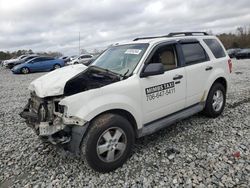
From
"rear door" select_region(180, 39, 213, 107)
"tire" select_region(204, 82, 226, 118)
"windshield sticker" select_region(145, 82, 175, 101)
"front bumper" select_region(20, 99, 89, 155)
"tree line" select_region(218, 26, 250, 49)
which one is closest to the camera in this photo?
"front bumper" select_region(20, 99, 89, 155)

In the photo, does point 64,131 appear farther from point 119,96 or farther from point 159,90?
point 159,90

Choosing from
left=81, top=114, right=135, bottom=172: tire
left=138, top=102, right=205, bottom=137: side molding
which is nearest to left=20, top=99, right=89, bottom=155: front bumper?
left=81, top=114, right=135, bottom=172: tire

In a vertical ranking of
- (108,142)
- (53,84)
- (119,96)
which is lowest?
(108,142)

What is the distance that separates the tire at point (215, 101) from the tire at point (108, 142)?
2.35m

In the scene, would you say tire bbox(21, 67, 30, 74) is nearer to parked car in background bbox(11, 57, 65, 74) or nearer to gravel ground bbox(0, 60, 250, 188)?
parked car in background bbox(11, 57, 65, 74)

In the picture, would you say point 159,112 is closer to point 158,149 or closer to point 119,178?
point 158,149

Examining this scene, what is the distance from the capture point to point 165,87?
13.1ft

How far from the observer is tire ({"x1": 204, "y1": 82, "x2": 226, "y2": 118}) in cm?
512

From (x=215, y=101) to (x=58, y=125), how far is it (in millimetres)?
3640

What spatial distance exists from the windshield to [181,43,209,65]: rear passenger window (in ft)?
3.18

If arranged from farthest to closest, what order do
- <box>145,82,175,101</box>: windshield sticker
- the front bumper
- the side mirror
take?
<box>145,82,175,101</box>: windshield sticker → the side mirror → the front bumper

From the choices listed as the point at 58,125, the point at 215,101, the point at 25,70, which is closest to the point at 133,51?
the point at 58,125

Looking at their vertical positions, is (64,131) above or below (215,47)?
below

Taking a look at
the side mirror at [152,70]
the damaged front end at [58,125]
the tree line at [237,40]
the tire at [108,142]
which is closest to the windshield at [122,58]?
the side mirror at [152,70]
